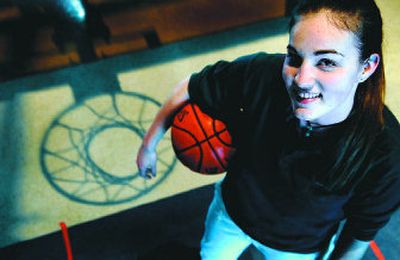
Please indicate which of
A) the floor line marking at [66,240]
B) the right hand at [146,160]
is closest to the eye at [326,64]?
the right hand at [146,160]

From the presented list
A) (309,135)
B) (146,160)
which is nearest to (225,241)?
(146,160)

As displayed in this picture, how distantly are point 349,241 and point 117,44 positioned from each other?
9.82 feet

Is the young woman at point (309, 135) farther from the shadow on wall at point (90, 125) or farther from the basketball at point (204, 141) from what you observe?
the shadow on wall at point (90, 125)

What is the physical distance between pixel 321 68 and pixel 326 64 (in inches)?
0.8

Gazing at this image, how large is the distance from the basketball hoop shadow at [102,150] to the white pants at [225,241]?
117cm

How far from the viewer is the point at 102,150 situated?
3.36 meters

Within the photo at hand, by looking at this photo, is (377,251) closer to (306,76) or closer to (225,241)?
(225,241)

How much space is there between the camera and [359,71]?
1.29m

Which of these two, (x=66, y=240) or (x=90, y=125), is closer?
(x=66, y=240)

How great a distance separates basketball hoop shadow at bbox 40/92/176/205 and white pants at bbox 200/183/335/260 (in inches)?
46.1

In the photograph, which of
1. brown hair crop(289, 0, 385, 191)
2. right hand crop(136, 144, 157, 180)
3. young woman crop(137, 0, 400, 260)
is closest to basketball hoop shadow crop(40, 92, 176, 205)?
right hand crop(136, 144, 157, 180)

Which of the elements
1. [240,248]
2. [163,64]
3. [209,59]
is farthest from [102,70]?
[240,248]

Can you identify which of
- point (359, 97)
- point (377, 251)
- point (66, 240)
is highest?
point (359, 97)

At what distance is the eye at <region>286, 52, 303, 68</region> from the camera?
1.30 m
